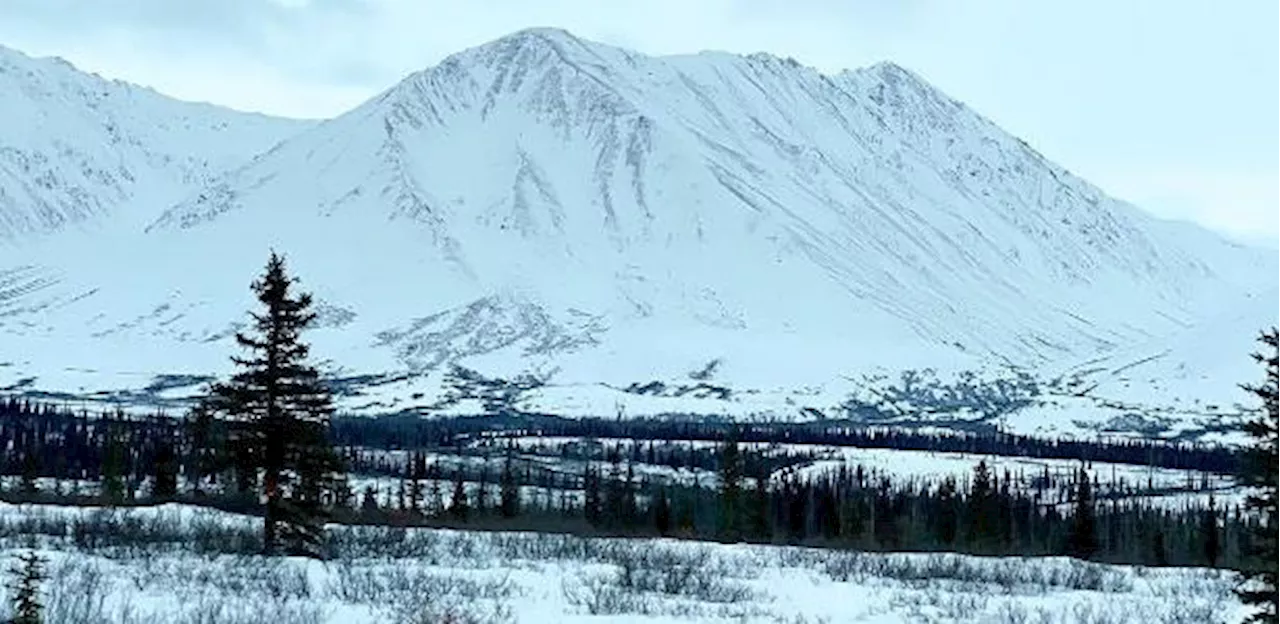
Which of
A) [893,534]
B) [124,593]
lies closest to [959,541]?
[893,534]

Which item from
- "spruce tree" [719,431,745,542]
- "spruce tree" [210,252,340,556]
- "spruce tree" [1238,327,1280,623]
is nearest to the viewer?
"spruce tree" [1238,327,1280,623]

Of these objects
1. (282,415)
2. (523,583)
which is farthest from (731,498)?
(523,583)

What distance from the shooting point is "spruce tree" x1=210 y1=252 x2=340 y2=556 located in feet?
122

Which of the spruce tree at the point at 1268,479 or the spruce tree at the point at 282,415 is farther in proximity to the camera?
the spruce tree at the point at 282,415

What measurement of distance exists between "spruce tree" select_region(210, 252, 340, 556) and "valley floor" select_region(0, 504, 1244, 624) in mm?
1596

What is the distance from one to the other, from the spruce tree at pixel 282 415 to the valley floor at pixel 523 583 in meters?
1.60

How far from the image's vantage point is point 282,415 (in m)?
38.2

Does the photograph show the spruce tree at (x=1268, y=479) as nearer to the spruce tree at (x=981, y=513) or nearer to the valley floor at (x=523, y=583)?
the valley floor at (x=523, y=583)

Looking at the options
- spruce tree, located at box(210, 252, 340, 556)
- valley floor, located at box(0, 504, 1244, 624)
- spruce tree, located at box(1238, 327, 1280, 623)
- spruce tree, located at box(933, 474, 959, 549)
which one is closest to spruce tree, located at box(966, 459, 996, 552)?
spruce tree, located at box(933, 474, 959, 549)

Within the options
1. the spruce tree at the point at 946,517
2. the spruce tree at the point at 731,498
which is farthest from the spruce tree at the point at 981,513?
the spruce tree at the point at 731,498

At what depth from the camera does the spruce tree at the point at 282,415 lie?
37281 millimetres

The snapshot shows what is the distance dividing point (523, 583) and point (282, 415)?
11806 millimetres

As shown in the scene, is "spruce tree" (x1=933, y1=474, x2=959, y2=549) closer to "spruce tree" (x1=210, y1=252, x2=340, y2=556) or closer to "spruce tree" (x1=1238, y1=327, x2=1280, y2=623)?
Result: "spruce tree" (x1=210, y1=252, x2=340, y2=556)

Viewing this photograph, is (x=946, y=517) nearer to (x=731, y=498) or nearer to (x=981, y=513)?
(x=981, y=513)
